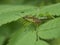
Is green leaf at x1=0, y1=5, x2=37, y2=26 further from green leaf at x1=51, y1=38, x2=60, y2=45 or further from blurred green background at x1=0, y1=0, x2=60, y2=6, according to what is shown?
blurred green background at x1=0, y1=0, x2=60, y2=6

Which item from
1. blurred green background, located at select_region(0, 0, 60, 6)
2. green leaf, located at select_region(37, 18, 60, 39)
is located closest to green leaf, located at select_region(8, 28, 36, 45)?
green leaf, located at select_region(37, 18, 60, 39)

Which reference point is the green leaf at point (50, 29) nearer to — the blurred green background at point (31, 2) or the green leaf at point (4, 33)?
the green leaf at point (4, 33)

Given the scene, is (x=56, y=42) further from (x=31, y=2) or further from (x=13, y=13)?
(x=31, y=2)

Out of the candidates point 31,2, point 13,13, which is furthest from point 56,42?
point 31,2

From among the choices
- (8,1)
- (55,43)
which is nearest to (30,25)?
(55,43)

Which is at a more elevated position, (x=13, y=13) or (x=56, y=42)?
(x=13, y=13)

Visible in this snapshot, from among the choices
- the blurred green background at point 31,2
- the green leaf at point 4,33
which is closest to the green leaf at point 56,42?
the green leaf at point 4,33

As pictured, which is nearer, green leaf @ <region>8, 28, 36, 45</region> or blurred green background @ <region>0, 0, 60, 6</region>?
green leaf @ <region>8, 28, 36, 45</region>

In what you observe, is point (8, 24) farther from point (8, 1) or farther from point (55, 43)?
point (8, 1)
